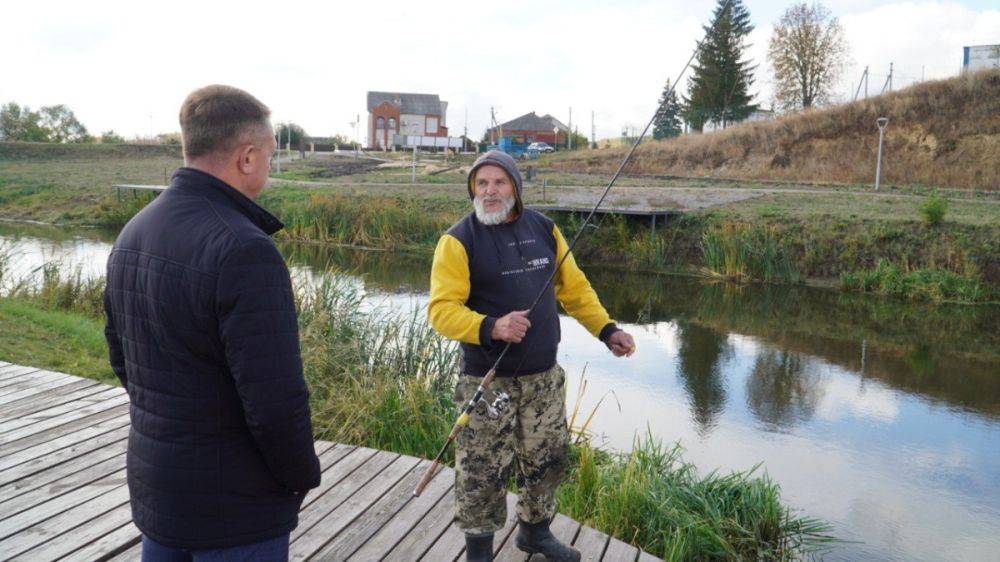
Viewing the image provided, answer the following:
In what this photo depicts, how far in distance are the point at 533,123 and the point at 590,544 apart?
6149 centimetres

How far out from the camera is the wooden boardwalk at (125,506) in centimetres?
305

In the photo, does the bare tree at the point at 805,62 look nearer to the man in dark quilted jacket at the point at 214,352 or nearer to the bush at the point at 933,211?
the bush at the point at 933,211

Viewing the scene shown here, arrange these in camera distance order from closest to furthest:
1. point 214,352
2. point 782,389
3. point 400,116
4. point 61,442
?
point 214,352 < point 61,442 < point 782,389 < point 400,116

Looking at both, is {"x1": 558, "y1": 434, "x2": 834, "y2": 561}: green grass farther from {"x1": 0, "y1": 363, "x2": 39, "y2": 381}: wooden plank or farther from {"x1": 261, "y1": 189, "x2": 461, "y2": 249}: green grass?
{"x1": 261, "y1": 189, "x2": 461, "y2": 249}: green grass

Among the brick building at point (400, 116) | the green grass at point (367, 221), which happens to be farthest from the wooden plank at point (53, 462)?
the brick building at point (400, 116)

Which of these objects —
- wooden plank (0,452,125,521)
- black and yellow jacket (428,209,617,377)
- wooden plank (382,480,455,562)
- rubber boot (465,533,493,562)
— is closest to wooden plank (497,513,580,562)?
rubber boot (465,533,493,562)

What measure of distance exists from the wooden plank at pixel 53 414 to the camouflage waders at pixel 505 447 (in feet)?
8.62

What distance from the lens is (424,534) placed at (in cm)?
327

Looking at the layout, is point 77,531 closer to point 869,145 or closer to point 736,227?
point 736,227

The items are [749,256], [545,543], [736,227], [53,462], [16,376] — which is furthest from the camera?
[736,227]

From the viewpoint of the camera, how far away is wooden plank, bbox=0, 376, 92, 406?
186 inches

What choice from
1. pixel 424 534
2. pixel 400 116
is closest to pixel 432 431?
pixel 424 534

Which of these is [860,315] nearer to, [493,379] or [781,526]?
[781,526]

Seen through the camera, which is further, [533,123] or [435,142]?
[533,123]
